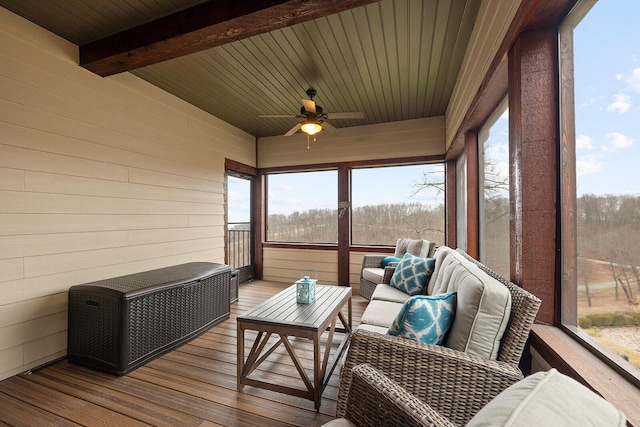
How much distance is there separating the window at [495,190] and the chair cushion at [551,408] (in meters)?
1.63

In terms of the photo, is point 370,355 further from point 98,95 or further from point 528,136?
point 98,95

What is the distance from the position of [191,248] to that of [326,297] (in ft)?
7.43

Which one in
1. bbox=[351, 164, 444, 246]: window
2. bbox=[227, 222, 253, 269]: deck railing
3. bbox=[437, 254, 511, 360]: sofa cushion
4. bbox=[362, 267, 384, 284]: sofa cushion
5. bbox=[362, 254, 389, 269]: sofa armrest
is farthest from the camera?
bbox=[227, 222, 253, 269]: deck railing

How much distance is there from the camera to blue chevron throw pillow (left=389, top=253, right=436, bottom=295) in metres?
2.66

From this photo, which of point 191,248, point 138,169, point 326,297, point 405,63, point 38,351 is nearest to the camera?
point 38,351

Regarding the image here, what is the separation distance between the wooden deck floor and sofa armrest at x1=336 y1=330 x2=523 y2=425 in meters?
0.70

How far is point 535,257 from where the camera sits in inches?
52.1

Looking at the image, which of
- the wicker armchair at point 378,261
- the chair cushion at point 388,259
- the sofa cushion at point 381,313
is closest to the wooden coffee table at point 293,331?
the sofa cushion at point 381,313

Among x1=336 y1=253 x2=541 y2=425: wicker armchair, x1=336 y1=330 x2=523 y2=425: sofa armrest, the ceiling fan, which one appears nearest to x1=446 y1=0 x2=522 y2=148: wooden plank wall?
the ceiling fan

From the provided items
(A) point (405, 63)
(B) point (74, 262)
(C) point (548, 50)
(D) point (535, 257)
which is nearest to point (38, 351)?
(B) point (74, 262)

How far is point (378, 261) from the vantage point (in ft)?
13.0

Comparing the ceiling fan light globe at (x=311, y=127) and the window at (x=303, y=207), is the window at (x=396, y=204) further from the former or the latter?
the ceiling fan light globe at (x=311, y=127)

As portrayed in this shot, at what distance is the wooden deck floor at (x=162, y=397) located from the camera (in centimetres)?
167

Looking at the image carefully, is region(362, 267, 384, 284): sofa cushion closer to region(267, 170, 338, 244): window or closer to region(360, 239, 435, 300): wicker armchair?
region(360, 239, 435, 300): wicker armchair
